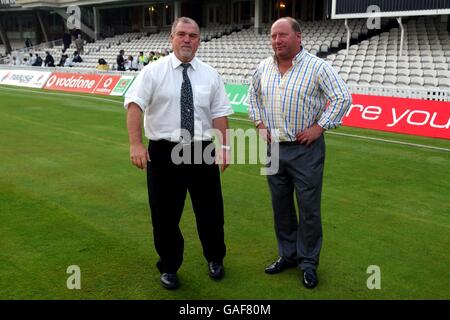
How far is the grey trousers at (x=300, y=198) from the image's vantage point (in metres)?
3.83

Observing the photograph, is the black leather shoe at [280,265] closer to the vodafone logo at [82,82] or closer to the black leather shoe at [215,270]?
the black leather shoe at [215,270]

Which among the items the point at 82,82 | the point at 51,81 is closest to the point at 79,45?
the point at 51,81

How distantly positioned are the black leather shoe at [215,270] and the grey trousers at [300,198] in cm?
53

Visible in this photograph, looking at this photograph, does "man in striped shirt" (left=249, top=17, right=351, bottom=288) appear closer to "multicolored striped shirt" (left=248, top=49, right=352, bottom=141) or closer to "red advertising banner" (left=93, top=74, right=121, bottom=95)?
"multicolored striped shirt" (left=248, top=49, right=352, bottom=141)

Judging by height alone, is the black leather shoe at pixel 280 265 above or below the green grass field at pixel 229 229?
above

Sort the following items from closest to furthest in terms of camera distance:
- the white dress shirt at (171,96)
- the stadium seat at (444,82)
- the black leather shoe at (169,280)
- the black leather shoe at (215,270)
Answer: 1. the white dress shirt at (171,96)
2. the black leather shoe at (169,280)
3. the black leather shoe at (215,270)
4. the stadium seat at (444,82)

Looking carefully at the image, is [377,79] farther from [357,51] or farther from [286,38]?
[286,38]

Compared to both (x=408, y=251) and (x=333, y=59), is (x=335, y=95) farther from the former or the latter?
(x=333, y=59)

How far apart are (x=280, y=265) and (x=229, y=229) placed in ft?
3.60

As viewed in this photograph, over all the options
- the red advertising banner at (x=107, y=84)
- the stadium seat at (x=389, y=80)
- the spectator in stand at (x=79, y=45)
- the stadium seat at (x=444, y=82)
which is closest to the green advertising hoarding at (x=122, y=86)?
the red advertising banner at (x=107, y=84)

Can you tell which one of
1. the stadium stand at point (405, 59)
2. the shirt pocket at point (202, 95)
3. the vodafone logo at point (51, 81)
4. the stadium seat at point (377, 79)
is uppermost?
the shirt pocket at point (202, 95)

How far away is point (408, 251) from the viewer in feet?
15.4

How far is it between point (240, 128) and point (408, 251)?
26.2ft

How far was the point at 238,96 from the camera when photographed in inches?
616
